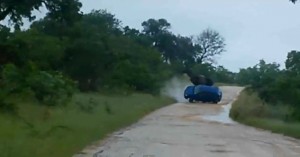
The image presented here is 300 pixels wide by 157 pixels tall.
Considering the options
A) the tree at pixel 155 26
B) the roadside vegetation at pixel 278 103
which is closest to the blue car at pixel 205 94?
the roadside vegetation at pixel 278 103

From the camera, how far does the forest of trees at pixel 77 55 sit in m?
31.0

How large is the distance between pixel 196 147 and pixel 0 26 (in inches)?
643

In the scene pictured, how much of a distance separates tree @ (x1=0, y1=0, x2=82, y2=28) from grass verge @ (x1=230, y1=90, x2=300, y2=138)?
1178 centimetres

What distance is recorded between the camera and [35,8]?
110 feet

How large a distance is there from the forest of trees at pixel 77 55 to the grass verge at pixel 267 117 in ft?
34.6

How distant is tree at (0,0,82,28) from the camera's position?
106 ft

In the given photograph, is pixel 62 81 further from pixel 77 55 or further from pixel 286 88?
pixel 77 55

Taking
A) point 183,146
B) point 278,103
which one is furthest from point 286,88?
point 183,146

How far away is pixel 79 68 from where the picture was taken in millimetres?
64938

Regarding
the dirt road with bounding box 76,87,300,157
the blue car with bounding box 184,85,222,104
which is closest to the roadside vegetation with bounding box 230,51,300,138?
the dirt road with bounding box 76,87,300,157

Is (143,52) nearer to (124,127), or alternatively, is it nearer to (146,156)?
(124,127)

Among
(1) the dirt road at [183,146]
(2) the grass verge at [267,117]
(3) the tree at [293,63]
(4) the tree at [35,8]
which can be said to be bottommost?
(1) the dirt road at [183,146]

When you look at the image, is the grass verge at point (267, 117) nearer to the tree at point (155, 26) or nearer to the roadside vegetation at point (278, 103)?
the roadside vegetation at point (278, 103)

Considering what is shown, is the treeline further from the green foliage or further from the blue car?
the blue car
